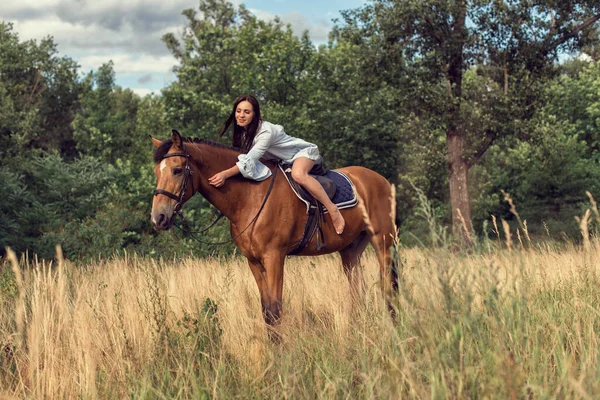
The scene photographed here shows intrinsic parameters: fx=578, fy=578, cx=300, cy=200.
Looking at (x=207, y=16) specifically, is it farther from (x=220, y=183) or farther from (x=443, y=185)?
(x=220, y=183)

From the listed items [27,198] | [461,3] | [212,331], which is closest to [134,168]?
[27,198]

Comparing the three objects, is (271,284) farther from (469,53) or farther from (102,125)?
(102,125)

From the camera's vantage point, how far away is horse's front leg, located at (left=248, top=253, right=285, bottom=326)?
5184 mm

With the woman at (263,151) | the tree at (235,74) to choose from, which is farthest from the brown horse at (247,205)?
the tree at (235,74)

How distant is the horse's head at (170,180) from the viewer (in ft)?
15.9

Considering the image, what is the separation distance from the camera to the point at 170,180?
4.94 meters

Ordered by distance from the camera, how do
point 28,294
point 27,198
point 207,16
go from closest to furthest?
1. point 28,294
2. point 27,198
3. point 207,16

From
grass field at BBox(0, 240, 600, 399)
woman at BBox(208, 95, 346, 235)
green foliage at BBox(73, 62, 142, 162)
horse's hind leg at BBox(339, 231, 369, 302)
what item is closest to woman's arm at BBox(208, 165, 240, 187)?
woman at BBox(208, 95, 346, 235)

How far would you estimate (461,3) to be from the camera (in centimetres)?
1648

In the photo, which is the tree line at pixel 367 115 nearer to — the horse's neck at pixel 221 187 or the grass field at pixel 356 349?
the grass field at pixel 356 349

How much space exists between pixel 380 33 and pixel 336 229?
12625 mm

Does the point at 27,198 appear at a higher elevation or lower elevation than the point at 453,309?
higher

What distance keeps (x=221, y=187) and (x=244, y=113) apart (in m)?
0.81

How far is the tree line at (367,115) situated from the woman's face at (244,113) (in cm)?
203
